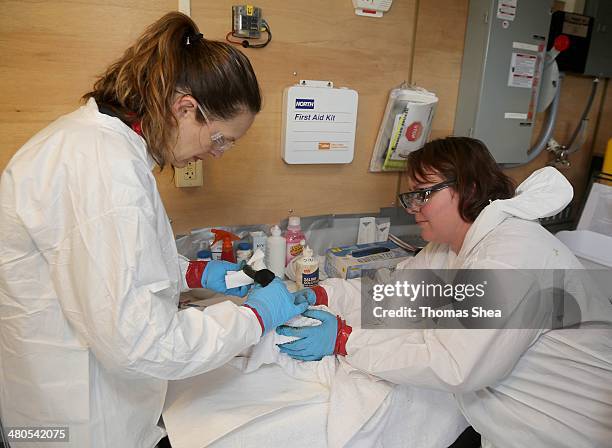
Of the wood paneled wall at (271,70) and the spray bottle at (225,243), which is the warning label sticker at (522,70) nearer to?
the wood paneled wall at (271,70)

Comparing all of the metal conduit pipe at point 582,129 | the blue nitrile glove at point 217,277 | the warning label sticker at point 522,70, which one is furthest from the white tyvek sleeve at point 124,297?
the metal conduit pipe at point 582,129

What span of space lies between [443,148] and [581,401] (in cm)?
74

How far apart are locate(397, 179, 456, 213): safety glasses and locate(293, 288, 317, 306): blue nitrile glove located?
407mm

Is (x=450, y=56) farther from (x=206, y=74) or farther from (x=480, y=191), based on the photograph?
(x=206, y=74)

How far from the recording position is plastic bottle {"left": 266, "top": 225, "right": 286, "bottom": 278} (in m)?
1.55

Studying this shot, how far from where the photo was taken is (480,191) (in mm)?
1205

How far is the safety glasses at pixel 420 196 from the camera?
1.23 meters

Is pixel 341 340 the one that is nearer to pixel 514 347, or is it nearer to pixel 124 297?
pixel 514 347

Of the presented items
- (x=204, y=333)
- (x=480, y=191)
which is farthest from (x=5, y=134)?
(x=480, y=191)

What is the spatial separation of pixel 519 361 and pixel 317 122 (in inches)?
40.0

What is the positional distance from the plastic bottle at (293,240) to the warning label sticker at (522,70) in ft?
3.65

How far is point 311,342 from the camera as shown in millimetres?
1088

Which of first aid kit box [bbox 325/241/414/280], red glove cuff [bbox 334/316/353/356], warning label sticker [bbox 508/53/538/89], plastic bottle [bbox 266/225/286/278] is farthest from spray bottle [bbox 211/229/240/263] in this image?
warning label sticker [bbox 508/53/538/89]

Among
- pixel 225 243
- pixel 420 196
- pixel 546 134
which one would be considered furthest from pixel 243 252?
pixel 546 134
